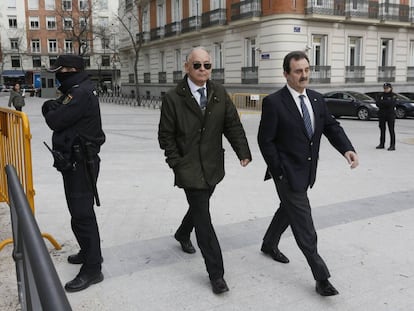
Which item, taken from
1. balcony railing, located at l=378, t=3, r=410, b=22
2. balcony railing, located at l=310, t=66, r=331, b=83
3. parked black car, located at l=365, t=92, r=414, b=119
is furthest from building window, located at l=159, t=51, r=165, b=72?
parked black car, located at l=365, t=92, r=414, b=119

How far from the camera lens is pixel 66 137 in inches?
144

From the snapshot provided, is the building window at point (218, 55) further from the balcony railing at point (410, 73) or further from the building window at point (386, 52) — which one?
the balcony railing at point (410, 73)

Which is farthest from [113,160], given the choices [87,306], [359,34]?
[359,34]

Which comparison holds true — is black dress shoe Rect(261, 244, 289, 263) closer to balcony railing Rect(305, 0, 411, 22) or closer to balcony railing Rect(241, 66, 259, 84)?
balcony railing Rect(305, 0, 411, 22)

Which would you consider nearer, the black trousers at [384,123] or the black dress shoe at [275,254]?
the black dress shoe at [275,254]

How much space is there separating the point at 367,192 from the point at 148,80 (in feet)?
125

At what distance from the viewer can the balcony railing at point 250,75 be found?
28.1 metres

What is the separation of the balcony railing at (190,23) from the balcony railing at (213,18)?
78 centimetres

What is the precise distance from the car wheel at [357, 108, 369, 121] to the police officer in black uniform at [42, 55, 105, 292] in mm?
18897

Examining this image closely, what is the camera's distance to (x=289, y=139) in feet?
12.0

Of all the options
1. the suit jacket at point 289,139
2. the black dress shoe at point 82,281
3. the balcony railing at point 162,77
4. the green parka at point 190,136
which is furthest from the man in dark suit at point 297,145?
the balcony railing at point 162,77

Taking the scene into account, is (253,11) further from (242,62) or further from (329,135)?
(329,135)

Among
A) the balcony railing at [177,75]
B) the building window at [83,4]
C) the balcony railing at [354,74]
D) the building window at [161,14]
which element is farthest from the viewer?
the building window at [83,4]

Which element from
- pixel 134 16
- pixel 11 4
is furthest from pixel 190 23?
pixel 11 4
